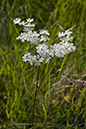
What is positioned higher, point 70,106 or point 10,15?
point 10,15

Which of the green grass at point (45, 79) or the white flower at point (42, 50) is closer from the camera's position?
the white flower at point (42, 50)

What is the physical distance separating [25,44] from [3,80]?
71 centimetres

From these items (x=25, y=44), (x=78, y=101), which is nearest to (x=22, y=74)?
(x=25, y=44)

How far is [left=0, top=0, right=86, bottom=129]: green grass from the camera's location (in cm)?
213

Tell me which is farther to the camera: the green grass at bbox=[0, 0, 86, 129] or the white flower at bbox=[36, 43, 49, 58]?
the green grass at bbox=[0, 0, 86, 129]

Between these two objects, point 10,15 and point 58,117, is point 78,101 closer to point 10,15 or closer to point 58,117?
point 58,117

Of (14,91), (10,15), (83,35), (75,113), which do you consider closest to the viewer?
(75,113)

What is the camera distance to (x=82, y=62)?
2.59 m

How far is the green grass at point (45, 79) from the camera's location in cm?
213

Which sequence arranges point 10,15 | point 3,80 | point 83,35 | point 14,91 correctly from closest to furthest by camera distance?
point 14,91
point 3,80
point 83,35
point 10,15

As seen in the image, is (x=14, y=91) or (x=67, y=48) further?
(x=14, y=91)

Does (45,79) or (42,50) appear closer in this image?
(42,50)

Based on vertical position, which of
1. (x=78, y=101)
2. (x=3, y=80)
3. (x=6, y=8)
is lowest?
(x=78, y=101)

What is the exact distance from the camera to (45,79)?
96.5 inches
